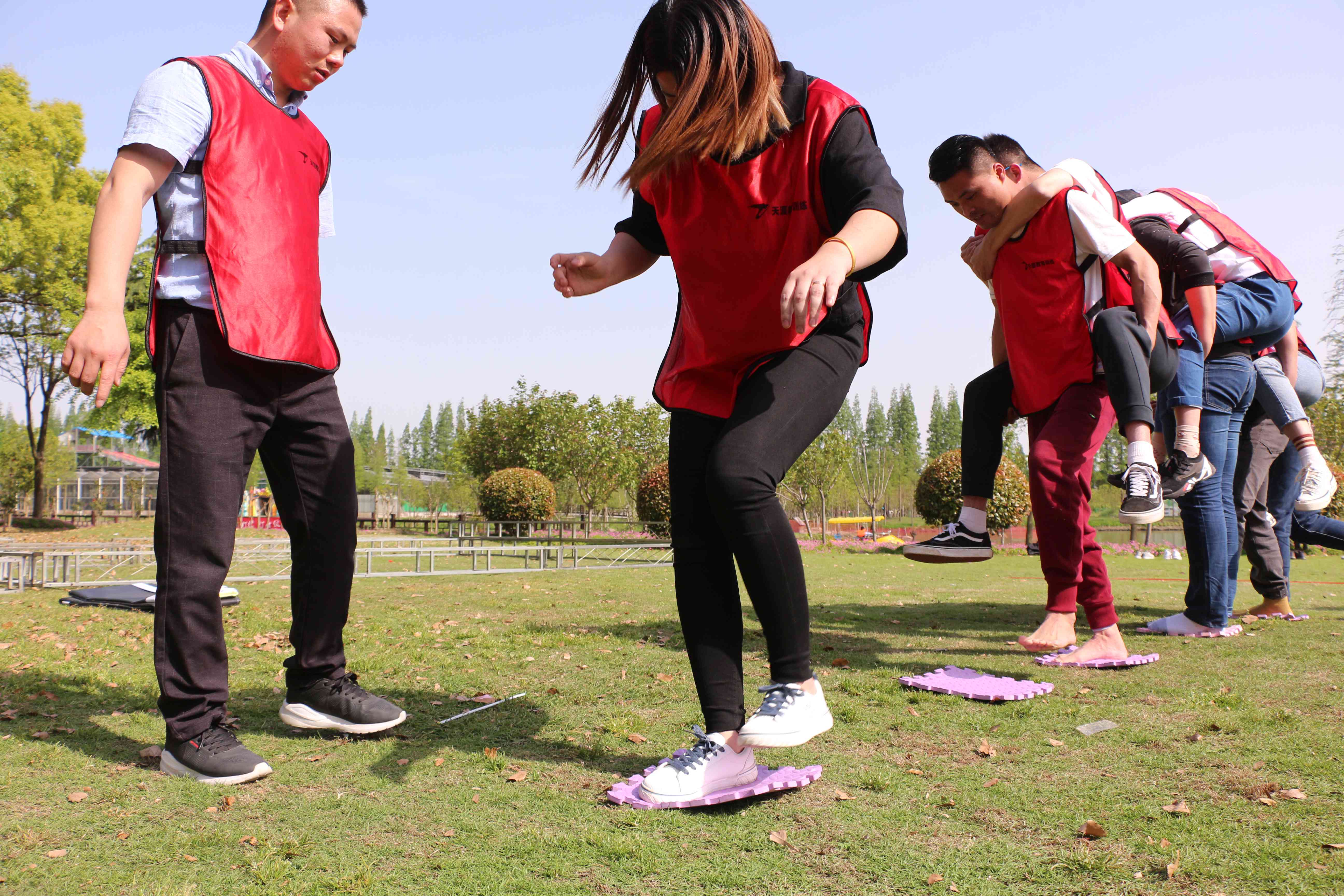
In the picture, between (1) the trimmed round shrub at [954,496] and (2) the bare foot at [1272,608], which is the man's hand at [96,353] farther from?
(1) the trimmed round shrub at [954,496]

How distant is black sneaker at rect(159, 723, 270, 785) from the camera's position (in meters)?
2.31

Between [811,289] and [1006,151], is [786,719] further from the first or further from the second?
[1006,151]

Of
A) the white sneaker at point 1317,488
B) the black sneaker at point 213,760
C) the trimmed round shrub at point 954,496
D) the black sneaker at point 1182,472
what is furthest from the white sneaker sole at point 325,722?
the trimmed round shrub at point 954,496

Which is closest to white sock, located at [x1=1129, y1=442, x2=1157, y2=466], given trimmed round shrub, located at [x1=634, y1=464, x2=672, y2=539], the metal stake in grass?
the metal stake in grass

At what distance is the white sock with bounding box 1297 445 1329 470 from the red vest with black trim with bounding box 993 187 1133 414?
8.44 ft

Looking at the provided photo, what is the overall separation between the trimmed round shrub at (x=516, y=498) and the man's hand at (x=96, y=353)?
25.6 m

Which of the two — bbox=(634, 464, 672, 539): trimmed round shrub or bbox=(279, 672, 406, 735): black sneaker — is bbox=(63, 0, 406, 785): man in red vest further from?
bbox=(634, 464, 672, 539): trimmed round shrub

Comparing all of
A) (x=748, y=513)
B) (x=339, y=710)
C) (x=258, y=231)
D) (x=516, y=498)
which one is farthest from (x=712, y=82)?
(x=516, y=498)

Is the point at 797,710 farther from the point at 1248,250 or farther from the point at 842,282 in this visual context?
the point at 1248,250

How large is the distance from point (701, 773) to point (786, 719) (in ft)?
0.87

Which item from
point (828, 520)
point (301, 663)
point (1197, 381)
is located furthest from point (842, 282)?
point (828, 520)

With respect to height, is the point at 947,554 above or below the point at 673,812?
above

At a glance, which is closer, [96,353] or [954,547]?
[96,353]

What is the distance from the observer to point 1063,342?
13.0 feet
